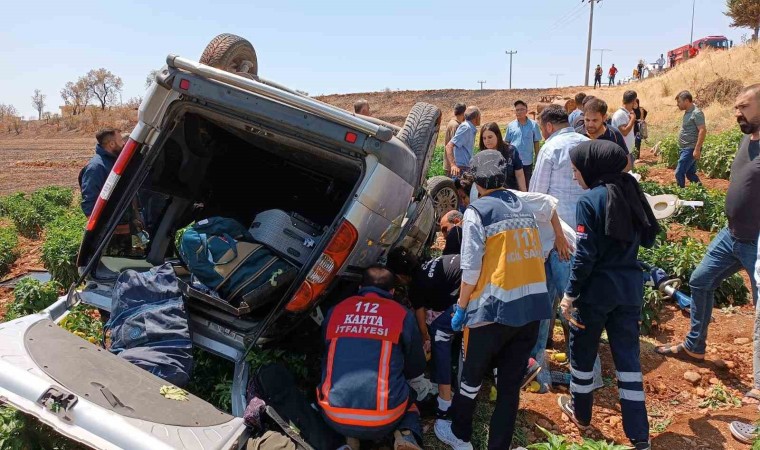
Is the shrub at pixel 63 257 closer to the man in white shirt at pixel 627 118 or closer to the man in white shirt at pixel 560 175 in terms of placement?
the man in white shirt at pixel 560 175

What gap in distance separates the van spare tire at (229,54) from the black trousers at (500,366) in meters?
3.60

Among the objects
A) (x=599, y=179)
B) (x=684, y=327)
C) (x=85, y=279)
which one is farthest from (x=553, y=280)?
(x=85, y=279)

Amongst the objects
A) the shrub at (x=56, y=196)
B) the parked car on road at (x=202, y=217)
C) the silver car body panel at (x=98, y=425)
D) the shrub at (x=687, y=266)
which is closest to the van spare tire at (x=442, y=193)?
the parked car on road at (x=202, y=217)

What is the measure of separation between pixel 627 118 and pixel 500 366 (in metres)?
7.61

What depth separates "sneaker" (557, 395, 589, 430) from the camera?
3732 millimetres

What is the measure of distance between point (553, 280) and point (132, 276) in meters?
2.98

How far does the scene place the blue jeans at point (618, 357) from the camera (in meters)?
3.44

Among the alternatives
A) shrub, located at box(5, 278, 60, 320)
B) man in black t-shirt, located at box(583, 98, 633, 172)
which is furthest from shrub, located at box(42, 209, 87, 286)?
man in black t-shirt, located at box(583, 98, 633, 172)

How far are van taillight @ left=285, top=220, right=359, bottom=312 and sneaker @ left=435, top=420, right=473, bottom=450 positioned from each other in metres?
1.17

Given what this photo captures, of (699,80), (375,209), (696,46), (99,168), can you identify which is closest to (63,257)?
(99,168)

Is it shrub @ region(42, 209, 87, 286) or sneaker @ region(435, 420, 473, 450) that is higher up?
shrub @ region(42, 209, 87, 286)

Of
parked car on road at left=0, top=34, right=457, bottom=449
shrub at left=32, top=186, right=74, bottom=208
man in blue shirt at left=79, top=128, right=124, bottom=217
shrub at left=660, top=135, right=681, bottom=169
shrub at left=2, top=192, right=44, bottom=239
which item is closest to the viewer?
parked car on road at left=0, top=34, right=457, bottom=449

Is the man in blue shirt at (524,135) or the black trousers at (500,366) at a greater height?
the man in blue shirt at (524,135)

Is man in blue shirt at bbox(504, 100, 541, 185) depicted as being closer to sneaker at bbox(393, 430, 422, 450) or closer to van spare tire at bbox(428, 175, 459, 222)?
van spare tire at bbox(428, 175, 459, 222)
